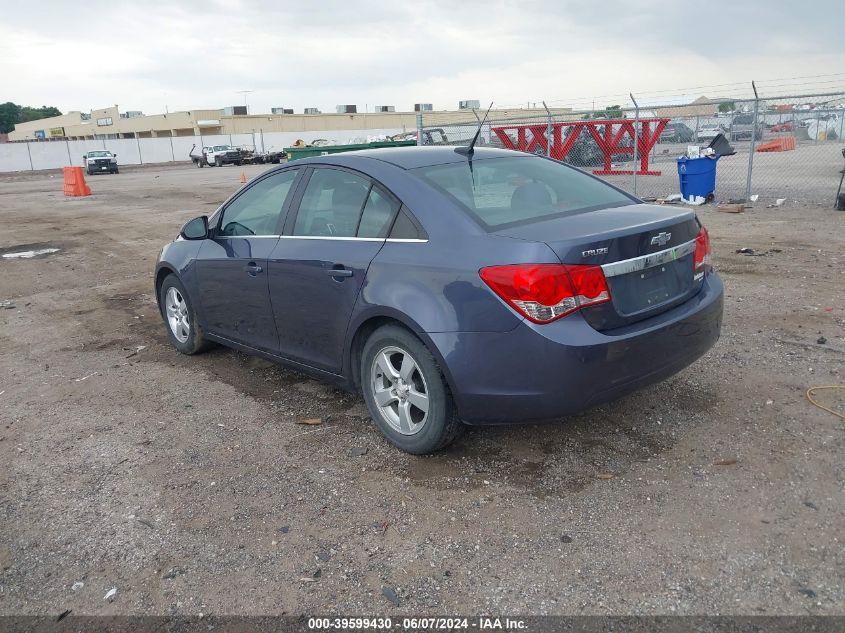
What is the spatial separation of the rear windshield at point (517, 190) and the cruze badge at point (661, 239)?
19.1 inches

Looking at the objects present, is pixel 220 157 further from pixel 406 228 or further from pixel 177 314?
pixel 406 228

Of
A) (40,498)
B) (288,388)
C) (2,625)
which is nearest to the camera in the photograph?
(2,625)

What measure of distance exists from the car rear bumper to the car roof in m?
1.27

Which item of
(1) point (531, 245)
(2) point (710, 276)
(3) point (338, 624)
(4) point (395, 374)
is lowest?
(3) point (338, 624)

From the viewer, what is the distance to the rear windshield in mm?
3730

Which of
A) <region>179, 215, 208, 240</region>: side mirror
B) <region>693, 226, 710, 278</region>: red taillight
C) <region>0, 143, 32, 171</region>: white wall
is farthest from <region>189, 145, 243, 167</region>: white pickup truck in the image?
<region>693, 226, 710, 278</region>: red taillight

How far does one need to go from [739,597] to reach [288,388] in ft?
10.8

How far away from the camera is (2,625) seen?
8.93 feet

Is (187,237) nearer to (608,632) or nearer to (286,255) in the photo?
(286,255)

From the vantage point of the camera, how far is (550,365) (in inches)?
126

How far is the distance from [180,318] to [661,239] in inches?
159

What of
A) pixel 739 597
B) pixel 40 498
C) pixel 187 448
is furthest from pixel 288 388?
pixel 739 597

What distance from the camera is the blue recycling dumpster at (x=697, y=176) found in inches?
526

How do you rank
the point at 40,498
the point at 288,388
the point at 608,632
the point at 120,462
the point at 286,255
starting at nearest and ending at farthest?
the point at 608,632
the point at 40,498
the point at 120,462
the point at 286,255
the point at 288,388
